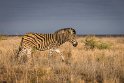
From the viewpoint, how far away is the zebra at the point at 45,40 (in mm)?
14695

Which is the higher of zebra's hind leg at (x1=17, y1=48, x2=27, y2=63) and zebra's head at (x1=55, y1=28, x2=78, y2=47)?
zebra's head at (x1=55, y1=28, x2=78, y2=47)

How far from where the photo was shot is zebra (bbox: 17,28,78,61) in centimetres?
1470

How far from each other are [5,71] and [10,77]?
1.01 meters

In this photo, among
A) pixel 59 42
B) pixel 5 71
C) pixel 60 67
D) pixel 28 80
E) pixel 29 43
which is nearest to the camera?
pixel 28 80

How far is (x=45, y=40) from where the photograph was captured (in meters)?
15.6

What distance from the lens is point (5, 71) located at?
10.6m

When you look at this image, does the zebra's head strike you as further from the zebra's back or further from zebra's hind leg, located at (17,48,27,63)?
zebra's hind leg, located at (17,48,27,63)

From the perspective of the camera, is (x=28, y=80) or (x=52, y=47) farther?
(x=52, y=47)

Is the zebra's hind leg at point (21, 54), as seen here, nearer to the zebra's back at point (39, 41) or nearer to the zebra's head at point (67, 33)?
the zebra's back at point (39, 41)

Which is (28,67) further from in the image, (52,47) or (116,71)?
(52,47)

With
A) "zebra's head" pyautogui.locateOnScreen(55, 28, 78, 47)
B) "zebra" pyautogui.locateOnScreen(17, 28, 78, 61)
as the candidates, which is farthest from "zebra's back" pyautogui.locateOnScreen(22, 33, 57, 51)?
"zebra's head" pyautogui.locateOnScreen(55, 28, 78, 47)

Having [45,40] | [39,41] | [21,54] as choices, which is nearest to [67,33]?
[45,40]

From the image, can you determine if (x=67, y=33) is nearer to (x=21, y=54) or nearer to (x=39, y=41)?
(x=39, y=41)

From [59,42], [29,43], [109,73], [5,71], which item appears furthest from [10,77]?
[59,42]
